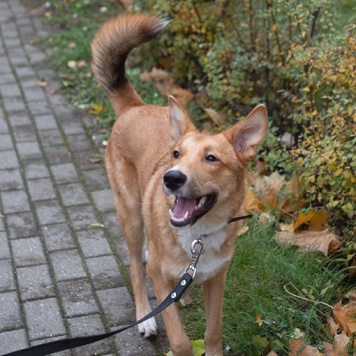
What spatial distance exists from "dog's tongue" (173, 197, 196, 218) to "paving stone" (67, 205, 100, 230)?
1945 millimetres

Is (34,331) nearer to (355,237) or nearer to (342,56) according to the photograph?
(355,237)

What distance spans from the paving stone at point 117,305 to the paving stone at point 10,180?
1.63m

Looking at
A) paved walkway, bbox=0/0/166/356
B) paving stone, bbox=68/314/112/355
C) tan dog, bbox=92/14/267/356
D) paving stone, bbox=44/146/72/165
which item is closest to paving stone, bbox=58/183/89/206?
paved walkway, bbox=0/0/166/356

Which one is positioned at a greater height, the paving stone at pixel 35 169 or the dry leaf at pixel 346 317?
the dry leaf at pixel 346 317

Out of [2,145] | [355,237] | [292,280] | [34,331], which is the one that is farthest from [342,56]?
[2,145]

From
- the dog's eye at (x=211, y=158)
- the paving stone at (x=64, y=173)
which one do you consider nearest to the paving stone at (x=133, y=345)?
the dog's eye at (x=211, y=158)

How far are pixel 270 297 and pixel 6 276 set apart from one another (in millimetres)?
1750

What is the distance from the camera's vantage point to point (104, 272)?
4.70 m

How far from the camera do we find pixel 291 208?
5.04 meters

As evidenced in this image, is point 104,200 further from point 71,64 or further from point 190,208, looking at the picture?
point 71,64

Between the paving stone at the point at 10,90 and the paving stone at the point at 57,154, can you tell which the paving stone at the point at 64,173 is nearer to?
the paving stone at the point at 57,154

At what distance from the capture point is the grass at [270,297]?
12.8ft

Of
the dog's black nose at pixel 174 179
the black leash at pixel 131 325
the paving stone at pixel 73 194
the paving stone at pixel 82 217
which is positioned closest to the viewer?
the black leash at pixel 131 325

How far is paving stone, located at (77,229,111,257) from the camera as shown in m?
4.90
